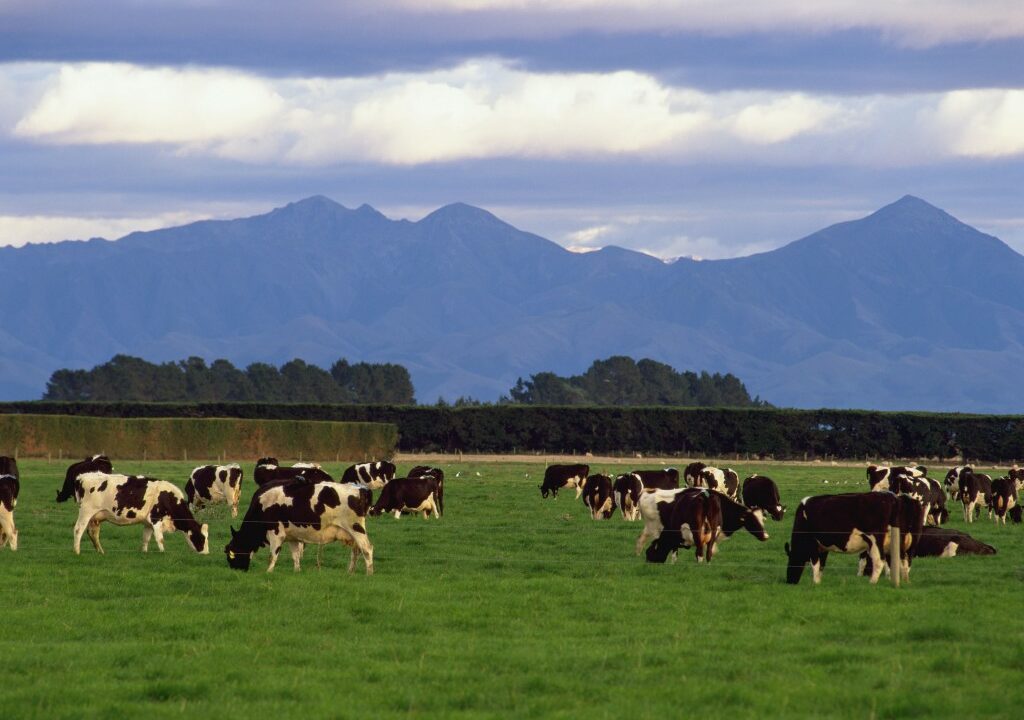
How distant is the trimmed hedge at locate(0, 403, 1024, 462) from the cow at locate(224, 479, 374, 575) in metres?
57.4

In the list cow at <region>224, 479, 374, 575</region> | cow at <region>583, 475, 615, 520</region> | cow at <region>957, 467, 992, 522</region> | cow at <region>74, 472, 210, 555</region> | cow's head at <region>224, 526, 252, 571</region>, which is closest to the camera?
cow at <region>224, 479, 374, 575</region>

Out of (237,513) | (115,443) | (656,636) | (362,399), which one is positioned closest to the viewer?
(656,636)

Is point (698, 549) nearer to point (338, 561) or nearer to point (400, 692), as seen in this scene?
point (338, 561)

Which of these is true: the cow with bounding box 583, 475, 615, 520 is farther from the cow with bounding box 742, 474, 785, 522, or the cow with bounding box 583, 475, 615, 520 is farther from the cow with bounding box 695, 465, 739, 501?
the cow with bounding box 695, 465, 739, 501

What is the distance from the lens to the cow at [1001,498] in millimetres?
35750

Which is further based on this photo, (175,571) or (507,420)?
(507,420)

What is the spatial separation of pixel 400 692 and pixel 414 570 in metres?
9.60

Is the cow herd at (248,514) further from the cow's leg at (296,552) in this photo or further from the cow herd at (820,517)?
the cow herd at (820,517)

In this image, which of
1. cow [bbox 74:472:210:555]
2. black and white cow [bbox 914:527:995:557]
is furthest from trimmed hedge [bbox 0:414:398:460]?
black and white cow [bbox 914:527:995:557]

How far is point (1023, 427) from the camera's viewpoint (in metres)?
76.1

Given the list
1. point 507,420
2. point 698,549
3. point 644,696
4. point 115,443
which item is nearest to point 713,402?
point 507,420

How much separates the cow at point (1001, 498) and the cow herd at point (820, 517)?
24 mm

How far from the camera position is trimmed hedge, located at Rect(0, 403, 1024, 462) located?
78375 millimetres

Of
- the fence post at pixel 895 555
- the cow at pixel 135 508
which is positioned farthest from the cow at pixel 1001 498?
the cow at pixel 135 508
